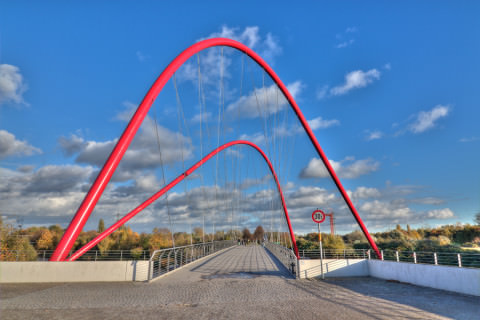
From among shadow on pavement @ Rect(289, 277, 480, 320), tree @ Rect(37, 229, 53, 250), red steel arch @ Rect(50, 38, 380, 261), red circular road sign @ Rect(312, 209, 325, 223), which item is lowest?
tree @ Rect(37, 229, 53, 250)

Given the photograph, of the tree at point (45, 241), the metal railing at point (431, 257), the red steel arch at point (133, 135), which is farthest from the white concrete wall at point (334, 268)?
the tree at point (45, 241)

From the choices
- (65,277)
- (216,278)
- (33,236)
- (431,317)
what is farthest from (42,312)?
(33,236)

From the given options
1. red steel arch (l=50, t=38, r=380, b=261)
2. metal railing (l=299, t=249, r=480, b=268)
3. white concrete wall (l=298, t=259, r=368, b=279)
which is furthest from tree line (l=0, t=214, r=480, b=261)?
white concrete wall (l=298, t=259, r=368, b=279)

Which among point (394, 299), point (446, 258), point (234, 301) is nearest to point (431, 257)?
point (394, 299)

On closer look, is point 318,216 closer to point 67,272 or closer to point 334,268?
point 334,268

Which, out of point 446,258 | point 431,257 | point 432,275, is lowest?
point 446,258

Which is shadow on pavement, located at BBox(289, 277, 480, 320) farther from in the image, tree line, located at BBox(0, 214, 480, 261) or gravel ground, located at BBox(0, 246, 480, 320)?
tree line, located at BBox(0, 214, 480, 261)

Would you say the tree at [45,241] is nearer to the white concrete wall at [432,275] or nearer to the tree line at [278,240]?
the tree line at [278,240]

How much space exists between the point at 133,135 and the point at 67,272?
6.34 metres

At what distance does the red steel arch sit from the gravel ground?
7.91 feet

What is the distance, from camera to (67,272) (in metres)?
10.6

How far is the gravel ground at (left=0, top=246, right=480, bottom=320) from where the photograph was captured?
20.7ft

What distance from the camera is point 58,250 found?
11641 millimetres

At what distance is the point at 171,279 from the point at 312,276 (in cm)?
542
